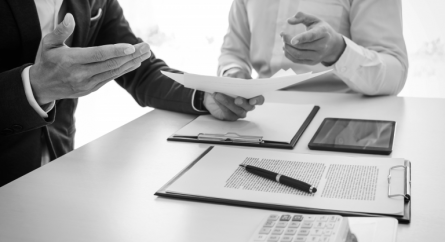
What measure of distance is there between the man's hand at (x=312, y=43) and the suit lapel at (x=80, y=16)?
59cm

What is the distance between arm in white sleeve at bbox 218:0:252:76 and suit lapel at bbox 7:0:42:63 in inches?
31.6

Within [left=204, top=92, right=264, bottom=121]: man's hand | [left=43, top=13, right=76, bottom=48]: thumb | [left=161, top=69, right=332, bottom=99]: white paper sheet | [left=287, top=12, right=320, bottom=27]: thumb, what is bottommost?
[left=204, top=92, right=264, bottom=121]: man's hand

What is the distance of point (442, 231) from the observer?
1.88 ft

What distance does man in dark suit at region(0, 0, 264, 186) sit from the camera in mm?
814

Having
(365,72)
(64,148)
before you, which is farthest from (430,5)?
(64,148)

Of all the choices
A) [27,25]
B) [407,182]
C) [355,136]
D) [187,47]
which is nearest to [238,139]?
[355,136]

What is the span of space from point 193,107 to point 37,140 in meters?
0.44

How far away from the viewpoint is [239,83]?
1.03 m

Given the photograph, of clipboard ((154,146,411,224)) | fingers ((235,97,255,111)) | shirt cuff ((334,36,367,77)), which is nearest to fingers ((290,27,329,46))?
shirt cuff ((334,36,367,77))

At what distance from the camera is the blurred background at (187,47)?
8.38ft

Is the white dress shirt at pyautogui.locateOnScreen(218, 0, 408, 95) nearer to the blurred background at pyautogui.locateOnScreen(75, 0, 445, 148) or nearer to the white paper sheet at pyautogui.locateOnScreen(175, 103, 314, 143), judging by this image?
the white paper sheet at pyautogui.locateOnScreen(175, 103, 314, 143)

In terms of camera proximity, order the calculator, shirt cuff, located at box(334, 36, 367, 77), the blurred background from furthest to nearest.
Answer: the blurred background → shirt cuff, located at box(334, 36, 367, 77) → the calculator

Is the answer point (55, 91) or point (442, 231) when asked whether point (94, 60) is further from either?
point (442, 231)

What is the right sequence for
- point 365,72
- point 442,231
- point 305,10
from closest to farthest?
point 442,231 < point 365,72 < point 305,10
